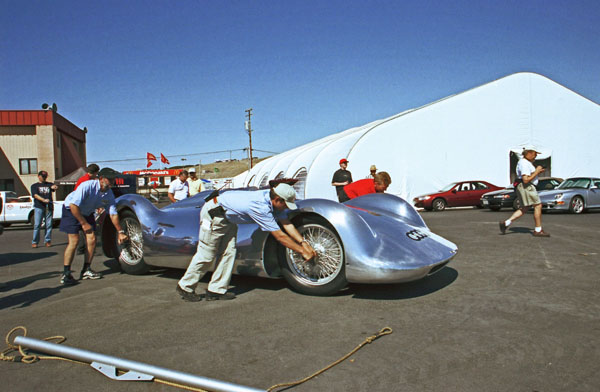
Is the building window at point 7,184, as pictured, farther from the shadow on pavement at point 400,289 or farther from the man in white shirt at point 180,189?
the shadow on pavement at point 400,289

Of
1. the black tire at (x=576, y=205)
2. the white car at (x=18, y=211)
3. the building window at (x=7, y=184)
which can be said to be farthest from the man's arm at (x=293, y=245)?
the building window at (x=7, y=184)

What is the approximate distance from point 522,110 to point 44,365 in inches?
955

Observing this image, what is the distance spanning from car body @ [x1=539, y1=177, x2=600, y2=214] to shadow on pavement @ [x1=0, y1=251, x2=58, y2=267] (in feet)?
44.9

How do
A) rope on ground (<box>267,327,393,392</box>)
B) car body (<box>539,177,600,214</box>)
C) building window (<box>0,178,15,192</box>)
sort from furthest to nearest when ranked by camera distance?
building window (<box>0,178,15,192</box>) < car body (<box>539,177,600,214</box>) < rope on ground (<box>267,327,393,392</box>)

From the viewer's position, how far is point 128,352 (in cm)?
287

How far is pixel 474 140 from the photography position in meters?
22.1

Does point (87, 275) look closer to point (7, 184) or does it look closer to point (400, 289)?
point (400, 289)

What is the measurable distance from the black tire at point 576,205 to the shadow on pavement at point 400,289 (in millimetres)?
11246

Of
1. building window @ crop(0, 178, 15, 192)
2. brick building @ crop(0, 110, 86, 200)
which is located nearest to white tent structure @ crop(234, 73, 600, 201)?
brick building @ crop(0, 110, 86, 200)

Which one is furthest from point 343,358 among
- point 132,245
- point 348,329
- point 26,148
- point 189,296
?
point 26,148

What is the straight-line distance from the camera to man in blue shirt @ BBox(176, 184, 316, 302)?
154 inches

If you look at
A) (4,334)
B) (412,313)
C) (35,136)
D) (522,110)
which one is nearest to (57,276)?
(4,334)

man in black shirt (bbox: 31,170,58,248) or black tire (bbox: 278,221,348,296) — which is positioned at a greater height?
man in black shirt (bbox: 31,170,58,248)

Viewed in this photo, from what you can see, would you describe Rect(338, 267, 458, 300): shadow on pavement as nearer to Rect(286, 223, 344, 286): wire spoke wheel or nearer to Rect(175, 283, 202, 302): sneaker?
Rect(286, 223, 344, 286): wire spoke wheel
